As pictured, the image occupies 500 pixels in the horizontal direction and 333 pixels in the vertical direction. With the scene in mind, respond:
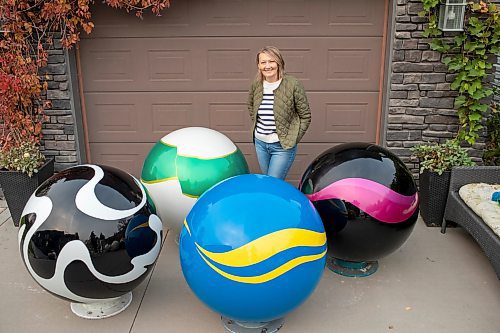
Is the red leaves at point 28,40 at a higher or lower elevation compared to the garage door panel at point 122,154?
higher

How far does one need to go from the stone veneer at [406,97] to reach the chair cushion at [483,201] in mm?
1067

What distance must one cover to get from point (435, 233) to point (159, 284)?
112 inches

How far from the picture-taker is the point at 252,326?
3.45 metres

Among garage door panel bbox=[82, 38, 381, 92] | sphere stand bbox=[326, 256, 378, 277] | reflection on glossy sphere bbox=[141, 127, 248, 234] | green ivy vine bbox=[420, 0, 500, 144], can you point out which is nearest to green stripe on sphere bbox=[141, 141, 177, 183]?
reflection on glossy sphere bbox=[141, 127, 248, 234]

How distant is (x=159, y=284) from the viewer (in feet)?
13.5

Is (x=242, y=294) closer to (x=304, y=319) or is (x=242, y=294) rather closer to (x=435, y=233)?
(x=304, y=319)

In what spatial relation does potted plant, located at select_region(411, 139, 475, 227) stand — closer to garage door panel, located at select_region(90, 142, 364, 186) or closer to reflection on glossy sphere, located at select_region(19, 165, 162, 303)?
garage door panel, located at select_region(90, 142, 364, 186)

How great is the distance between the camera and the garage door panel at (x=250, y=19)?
18.5ft

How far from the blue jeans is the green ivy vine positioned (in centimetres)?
207

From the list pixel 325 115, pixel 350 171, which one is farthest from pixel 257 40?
pixel 350 171

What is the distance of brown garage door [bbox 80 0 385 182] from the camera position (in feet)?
18.6

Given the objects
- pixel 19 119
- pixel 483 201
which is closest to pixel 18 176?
pixel 19 119

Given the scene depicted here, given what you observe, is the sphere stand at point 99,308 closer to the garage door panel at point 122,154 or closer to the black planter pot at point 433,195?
the garage door panel at point 122,154

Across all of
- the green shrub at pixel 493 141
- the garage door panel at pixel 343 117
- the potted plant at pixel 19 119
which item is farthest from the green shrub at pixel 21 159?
the green shrub at pixel 493 141
